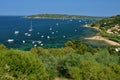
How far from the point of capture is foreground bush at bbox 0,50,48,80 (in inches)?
1128

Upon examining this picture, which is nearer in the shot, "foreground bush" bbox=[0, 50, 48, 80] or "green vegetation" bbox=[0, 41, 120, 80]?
"foreground bush" bbox=[0, 50, 48, 80]

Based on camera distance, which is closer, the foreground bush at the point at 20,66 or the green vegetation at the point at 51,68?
the foreground bush at the point at 20,66

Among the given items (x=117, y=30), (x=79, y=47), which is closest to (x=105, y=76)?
(x=79, y=47)

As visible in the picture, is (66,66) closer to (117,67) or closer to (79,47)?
(117,67)

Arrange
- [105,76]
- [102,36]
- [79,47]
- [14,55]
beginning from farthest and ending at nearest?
[102,36], [79,47], [105,76], [14,55]

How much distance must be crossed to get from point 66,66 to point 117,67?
6276mm

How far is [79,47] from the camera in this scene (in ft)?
230

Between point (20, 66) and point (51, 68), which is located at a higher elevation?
point (20, 66)

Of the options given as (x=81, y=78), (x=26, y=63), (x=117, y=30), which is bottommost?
(x=117, y=30)

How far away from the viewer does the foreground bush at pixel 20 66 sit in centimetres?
2865

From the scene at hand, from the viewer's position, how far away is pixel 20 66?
97.2 feet

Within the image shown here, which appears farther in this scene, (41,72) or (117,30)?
(117,30)

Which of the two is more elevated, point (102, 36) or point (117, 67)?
point (117, 67)

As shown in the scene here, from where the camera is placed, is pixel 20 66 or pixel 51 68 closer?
pixel 20 66
